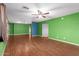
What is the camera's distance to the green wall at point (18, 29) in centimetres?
1669

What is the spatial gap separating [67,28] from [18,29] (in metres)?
10.4

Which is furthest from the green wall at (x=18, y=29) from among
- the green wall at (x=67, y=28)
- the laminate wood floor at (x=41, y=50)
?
the laminate wood floor at (x=41, y=50)

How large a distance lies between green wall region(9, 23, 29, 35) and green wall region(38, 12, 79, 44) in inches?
309

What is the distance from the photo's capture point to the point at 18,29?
1744cm

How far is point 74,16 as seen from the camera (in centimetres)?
761

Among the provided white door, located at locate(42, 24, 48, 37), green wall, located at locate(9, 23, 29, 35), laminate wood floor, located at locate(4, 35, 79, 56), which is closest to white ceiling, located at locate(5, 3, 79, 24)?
laminate wood floor, located at locate(4, 35, 79, 56)

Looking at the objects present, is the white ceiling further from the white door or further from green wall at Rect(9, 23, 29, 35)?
green wall at Rect(9, 23, 29, 35)

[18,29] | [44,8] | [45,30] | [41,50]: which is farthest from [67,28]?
[18,29]

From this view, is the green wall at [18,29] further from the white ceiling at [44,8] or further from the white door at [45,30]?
the white ceiling at [44,8]

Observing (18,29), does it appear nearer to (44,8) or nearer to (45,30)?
(45,30)

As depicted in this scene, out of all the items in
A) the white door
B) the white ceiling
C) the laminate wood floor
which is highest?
the white ceiling

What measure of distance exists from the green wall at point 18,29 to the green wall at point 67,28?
7.86m

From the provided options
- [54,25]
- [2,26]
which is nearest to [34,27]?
[54,25]

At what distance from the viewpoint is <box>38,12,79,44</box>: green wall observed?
7.41 meters
